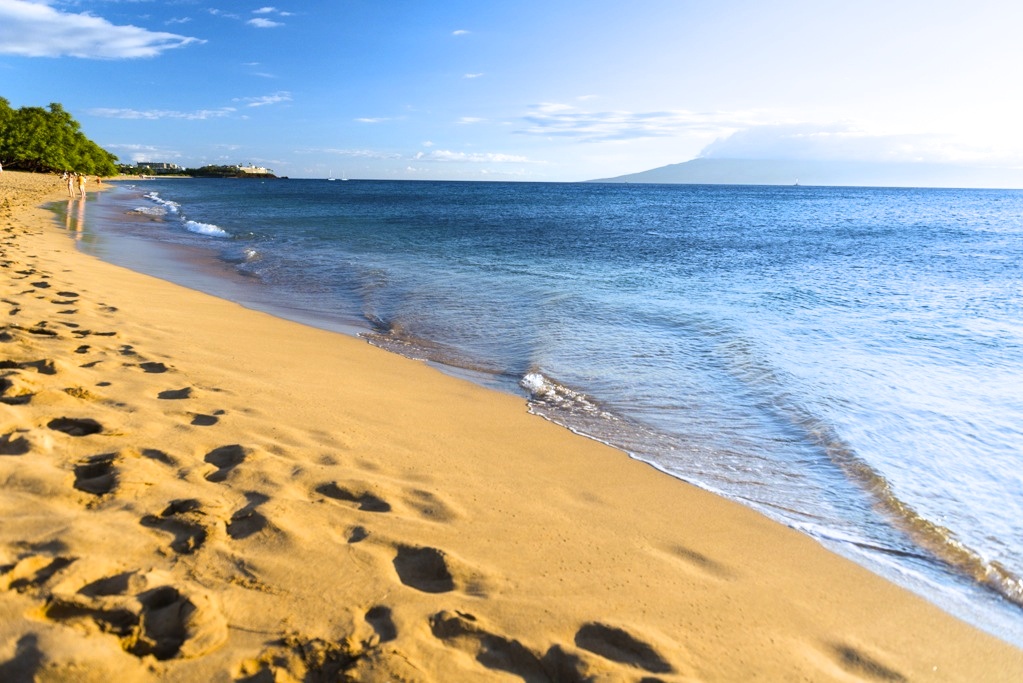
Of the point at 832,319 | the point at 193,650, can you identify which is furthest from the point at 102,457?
the point at 832,319

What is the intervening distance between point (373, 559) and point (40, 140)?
88.5 m

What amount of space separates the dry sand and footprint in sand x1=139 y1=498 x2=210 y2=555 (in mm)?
12

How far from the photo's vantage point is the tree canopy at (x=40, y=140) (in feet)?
230

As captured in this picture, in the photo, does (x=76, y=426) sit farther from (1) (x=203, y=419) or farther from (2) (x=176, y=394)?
(2) (x=176, y=394)

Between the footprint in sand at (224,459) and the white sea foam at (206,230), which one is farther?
the white sea foam at (206,230)

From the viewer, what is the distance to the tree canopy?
7012 cm

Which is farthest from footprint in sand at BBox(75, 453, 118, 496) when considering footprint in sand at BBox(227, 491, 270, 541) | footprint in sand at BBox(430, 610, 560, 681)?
footprint in sand at BBox(430, 610, 560, 681)

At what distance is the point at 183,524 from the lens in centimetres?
313

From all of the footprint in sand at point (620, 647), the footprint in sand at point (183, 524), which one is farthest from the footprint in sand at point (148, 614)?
the footprint in sand at point (620, 647)

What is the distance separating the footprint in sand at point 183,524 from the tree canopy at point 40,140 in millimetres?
82079

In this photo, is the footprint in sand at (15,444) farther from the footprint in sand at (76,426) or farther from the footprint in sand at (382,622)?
the footprint in sand at (382,622)

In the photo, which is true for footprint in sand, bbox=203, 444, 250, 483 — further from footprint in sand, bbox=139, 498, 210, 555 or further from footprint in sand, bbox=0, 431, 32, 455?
footprint in sand, bbox=0, 431, 32, 455

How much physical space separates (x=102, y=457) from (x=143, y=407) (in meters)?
1.03

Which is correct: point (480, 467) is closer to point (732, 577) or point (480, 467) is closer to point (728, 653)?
point (732, 577)
